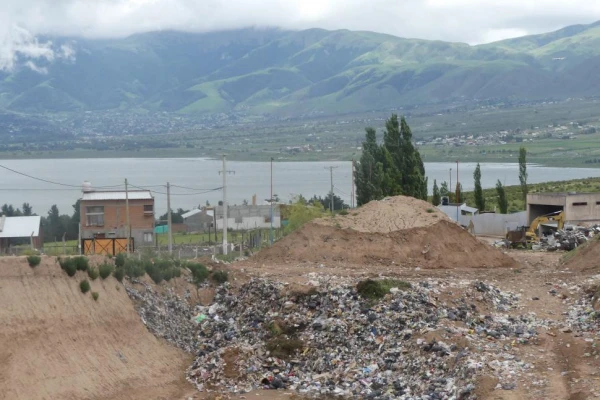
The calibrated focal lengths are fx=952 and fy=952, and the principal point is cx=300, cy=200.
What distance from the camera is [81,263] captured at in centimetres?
2303

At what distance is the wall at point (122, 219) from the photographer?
57.4 m

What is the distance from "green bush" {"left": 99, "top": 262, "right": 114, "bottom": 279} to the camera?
23.5 metres

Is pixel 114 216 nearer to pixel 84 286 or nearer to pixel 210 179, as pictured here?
pixel 84 286

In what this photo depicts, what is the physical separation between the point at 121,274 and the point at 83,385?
466 cm

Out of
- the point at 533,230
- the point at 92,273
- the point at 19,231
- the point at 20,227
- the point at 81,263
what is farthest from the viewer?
the point at 20,227

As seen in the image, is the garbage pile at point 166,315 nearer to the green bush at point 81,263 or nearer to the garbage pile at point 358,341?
the garbage pile at point 358,341

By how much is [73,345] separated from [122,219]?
121ft

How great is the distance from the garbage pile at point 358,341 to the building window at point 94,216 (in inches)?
1299

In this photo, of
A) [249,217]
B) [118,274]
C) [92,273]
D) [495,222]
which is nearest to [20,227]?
[249,217]

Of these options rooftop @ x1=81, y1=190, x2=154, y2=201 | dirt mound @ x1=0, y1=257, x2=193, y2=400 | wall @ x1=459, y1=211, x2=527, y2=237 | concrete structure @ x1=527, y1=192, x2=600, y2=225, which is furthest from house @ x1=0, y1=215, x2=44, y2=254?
dirt mound @ x1=0, y1=257, x2=193, y2=400

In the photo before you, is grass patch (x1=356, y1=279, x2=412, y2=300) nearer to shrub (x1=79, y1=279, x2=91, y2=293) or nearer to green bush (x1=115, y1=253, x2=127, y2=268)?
green bush (x1=115, y1=253, x2=127, y2=268)

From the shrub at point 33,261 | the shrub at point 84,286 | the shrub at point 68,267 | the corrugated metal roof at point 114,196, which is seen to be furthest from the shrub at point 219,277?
the corrugated metal roof at point 114,196

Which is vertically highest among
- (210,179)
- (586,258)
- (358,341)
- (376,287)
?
(210,179)

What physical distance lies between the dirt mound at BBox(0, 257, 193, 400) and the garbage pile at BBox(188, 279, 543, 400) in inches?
44.1
